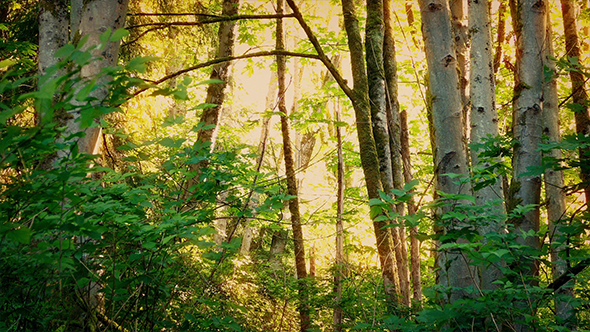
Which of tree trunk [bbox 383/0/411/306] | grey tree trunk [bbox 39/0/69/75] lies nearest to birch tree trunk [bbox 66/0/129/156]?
grey tree trunk [bbox 39/0/69/75]

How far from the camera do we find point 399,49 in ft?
37.0

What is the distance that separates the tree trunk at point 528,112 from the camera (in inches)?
132

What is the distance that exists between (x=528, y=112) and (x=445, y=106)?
0.98 m

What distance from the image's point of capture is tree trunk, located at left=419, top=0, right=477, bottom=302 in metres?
3.04

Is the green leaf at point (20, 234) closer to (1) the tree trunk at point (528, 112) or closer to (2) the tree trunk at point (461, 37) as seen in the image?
(1) the tree trunk at point (528, 112)

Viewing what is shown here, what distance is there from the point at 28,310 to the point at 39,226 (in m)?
0.80

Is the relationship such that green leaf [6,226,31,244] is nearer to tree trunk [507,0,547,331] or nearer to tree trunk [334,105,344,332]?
tree trunk [507,0,547,331]

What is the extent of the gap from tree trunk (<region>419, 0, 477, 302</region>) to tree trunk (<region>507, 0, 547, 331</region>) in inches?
25.8

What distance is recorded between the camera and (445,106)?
3.09 m

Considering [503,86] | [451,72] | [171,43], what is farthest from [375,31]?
[503,86]

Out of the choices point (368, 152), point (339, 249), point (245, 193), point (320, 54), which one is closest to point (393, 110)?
point (368, 152)

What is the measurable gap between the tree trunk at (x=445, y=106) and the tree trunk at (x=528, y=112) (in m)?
0.66

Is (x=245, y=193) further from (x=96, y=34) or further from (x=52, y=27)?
(x=52, y=27)

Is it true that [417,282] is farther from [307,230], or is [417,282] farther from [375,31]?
[307,230]
